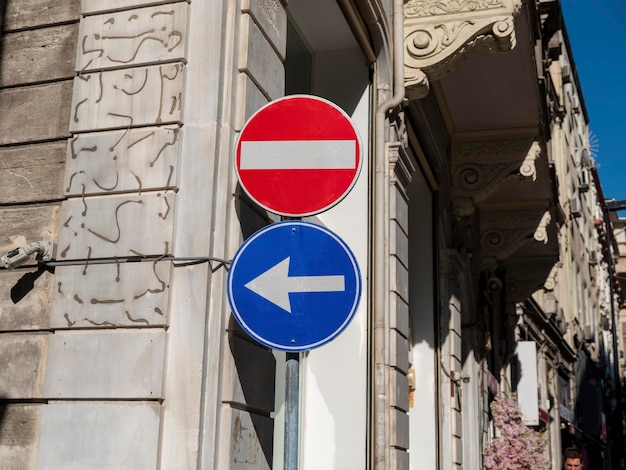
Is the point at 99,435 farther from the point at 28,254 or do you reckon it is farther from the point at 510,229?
the point at 510,229

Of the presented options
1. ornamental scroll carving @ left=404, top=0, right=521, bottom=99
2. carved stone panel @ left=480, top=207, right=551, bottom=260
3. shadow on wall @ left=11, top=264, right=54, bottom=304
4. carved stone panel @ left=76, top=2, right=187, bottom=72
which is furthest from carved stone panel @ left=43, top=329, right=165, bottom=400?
carved stone panel @ left=480, top=207, right=551, bottom=260

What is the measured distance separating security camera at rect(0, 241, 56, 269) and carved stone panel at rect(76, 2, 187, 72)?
105 centimetres

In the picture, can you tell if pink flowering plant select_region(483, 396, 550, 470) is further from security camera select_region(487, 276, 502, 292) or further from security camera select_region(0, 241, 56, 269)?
security camera select_region(0, 241, 56, 269)

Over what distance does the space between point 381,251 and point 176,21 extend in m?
3.41

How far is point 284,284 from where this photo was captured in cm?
394

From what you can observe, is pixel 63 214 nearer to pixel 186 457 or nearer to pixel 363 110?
pixel 186 457

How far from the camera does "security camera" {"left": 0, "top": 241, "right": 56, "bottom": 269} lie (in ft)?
15.7

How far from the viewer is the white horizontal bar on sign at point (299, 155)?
164 inches

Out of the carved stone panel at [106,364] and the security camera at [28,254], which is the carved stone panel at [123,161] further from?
the carved stone panel at [106,364]

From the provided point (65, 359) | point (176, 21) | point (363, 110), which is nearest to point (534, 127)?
point (363, 110)

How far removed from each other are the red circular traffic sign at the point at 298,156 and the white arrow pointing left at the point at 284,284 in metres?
0.31

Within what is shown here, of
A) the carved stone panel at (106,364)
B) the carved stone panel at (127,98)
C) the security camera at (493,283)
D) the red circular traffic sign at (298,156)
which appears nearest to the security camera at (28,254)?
the carved stone panel at (106,364)

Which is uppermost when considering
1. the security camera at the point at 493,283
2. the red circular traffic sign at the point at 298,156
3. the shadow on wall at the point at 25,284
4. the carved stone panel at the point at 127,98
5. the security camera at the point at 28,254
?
the security camera at the point at 493,283

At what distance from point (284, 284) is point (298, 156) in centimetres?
64
